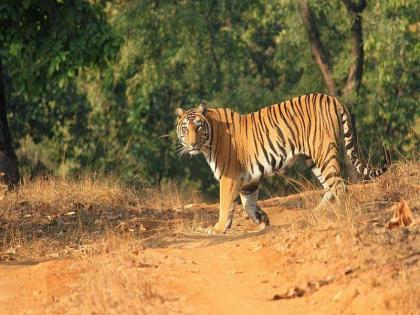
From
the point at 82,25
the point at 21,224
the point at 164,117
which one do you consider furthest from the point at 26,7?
the point at 164,117

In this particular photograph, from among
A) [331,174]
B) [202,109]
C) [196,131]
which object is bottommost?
[331,174]

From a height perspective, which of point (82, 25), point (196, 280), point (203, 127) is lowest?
point (196, 280)

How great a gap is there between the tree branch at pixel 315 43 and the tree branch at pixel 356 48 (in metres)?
0.39

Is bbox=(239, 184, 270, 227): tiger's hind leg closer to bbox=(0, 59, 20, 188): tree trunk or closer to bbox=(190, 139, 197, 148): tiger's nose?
bbox=(190, 139, 197, 148): tiger's nose

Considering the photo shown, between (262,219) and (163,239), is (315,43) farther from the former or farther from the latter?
(163,239)

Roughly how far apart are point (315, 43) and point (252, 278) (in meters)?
13.0

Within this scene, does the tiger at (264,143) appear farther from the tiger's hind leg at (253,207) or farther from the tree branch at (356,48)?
the tree branch at (356,48)

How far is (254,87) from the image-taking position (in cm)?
2211

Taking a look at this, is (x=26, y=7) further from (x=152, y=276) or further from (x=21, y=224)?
(x=152, y=276)

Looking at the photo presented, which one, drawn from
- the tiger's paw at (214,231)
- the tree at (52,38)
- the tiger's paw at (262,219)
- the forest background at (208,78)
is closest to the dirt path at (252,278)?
the tiger's paw at (214,231)

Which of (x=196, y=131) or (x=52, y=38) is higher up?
(x=52, y=38)

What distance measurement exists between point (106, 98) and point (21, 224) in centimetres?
1174

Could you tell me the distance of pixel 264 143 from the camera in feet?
38.2

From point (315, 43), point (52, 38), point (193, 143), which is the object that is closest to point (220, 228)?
point (193, 143)
